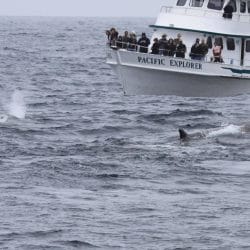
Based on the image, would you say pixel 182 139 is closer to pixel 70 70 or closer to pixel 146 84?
pixel 146 84

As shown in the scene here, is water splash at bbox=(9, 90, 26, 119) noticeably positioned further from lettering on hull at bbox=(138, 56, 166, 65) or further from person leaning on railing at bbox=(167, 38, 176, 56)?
person leaning on railing at bbox=(167, 38, 176, 56)

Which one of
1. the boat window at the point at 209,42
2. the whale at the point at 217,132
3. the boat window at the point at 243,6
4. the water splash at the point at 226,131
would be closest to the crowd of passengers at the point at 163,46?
the boat window at the point at 209,42

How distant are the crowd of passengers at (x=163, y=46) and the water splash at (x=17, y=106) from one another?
479cm

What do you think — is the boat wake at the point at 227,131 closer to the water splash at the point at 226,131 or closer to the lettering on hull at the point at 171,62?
the water splash at the point at 226,131

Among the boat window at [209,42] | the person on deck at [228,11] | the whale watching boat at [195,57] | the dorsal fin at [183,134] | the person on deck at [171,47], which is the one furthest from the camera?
the boat window at [209,42]

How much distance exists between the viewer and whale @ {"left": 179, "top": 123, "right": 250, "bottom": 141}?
32.0 m

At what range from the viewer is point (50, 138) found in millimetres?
33500

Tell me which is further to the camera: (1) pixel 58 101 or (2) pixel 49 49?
(2) pixel 49 49

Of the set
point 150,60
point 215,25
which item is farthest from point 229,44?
point 150,60

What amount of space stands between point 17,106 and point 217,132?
1215cm

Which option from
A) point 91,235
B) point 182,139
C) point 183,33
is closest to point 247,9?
point 183,33

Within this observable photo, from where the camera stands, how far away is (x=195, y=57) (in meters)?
44.0

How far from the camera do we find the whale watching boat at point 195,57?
4338 cm

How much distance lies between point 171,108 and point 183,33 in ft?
12.2
